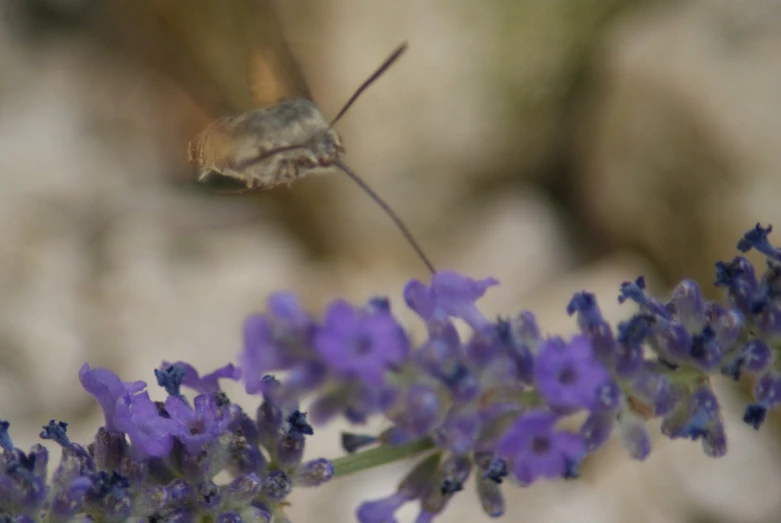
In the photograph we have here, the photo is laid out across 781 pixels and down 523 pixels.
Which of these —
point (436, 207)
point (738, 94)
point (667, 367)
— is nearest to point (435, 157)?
point (436, 207)

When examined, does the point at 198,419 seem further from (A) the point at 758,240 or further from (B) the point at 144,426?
(A) the point at 758,240

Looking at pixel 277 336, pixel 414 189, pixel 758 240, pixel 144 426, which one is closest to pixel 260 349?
pixel 277 336

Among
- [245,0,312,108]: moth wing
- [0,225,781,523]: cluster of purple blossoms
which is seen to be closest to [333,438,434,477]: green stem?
[0,225,781,523]: cluster of purple blossoms

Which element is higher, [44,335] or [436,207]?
[436,207]

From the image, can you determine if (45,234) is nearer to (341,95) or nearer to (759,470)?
(341,95)

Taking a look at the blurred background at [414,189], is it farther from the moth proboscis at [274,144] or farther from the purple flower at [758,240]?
the purple flower at [758,240]

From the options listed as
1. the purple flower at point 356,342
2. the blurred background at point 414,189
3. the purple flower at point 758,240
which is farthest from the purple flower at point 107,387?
the blurred background at point 414,189
